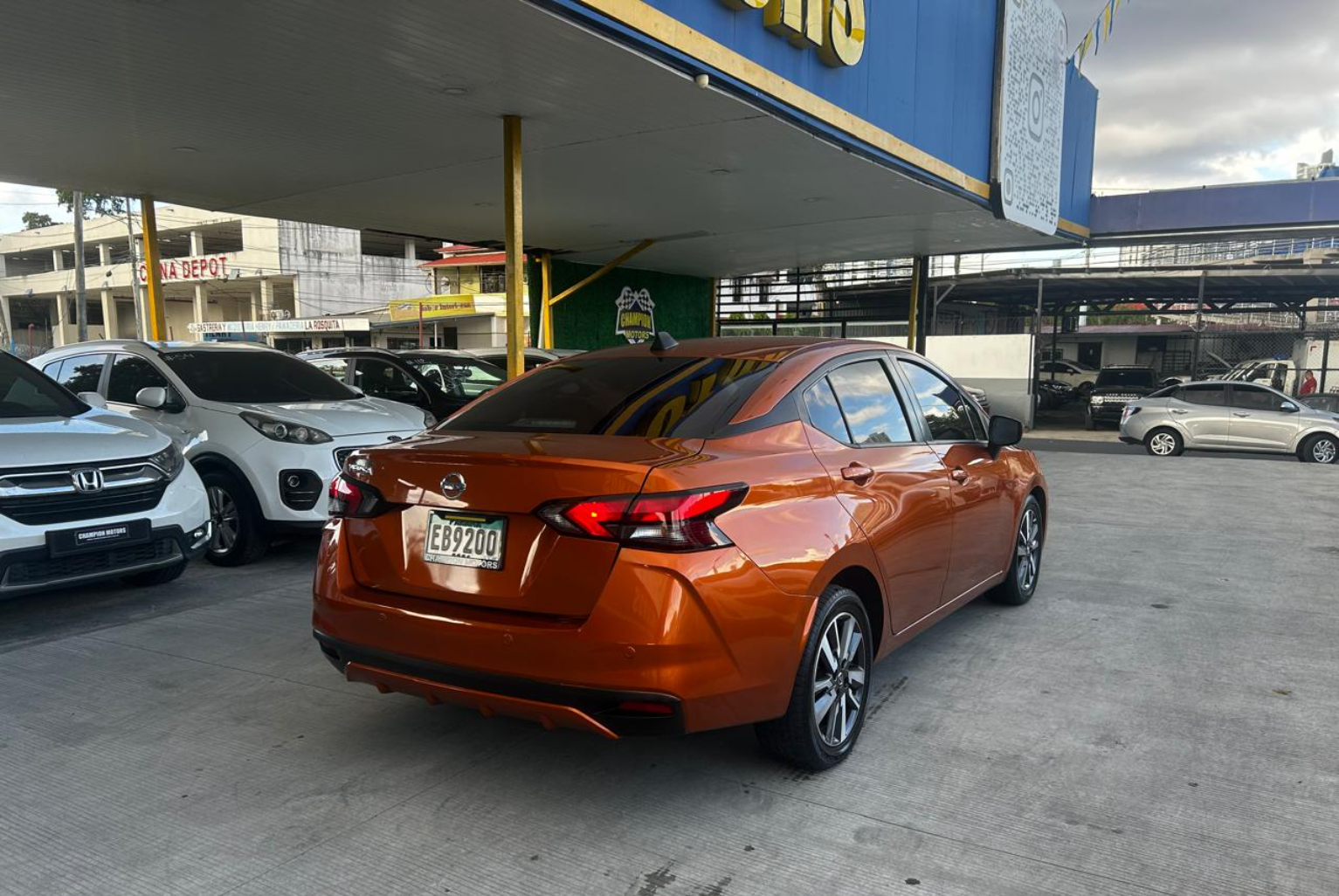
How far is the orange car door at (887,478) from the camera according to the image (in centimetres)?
334

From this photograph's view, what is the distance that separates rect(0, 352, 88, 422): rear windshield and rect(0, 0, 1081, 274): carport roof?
2172 millimetres

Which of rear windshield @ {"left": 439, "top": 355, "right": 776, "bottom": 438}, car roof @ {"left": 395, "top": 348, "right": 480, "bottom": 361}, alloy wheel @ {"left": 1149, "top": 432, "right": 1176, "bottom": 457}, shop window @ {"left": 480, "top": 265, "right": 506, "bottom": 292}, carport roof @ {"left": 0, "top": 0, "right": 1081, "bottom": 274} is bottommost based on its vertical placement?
alloy wheel @ {"left": 1149, "top": 432, "right": 1176, "bottom": 457}

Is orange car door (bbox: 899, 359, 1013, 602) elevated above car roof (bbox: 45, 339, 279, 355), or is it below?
below

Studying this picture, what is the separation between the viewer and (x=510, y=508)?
8.81 feet

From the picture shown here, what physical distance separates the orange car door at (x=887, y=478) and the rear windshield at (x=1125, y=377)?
21.2 meters

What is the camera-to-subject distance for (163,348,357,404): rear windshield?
21.6 ft

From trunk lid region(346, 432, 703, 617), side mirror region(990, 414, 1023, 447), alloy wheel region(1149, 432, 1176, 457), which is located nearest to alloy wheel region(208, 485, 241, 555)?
trunk lid region(346, 432, 703, 617)

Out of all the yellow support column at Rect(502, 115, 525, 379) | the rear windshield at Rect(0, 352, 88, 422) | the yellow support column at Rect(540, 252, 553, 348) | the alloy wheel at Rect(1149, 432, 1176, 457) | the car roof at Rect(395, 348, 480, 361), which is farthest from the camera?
the yellow support column at Rect(540, 252, 553, 348)

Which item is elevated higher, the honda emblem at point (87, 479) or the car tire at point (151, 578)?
the honda emblem at point (87, 479)

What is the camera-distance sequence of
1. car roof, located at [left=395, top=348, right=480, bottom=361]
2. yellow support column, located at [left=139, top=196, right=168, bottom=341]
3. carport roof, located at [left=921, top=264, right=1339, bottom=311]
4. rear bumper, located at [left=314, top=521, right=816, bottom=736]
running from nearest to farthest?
rear bumper, located at [left=314, top=521, right=816, bottom=736]
car roof, located at [left=395, top=348, right=480, bottom=361]
yellow support column, located at [left=139, top=196, right=168, bottom=341]
carport roof, located at [left=921, top=264, right=1339, bottom=311]

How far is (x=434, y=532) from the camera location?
284cm

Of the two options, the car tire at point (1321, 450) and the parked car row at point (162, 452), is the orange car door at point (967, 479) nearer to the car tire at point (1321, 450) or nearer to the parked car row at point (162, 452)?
the parked car row at point (162, 452)

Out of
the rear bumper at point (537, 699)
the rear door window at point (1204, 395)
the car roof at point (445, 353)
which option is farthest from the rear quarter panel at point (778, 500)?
the rear door window at point (1204, 395)

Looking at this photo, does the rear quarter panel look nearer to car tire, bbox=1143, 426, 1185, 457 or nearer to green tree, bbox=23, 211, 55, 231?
car tire, bbox=1143, 426, 1185, 457
